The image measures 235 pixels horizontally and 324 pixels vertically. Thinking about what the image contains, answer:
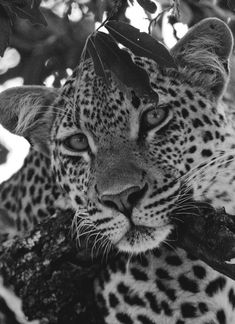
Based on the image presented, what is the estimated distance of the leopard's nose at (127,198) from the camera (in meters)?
4.92

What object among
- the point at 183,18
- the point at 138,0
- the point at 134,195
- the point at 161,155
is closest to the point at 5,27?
the point at 138,0

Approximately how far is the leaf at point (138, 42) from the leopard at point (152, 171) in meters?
1.06

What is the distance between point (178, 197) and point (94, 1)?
2.90 m

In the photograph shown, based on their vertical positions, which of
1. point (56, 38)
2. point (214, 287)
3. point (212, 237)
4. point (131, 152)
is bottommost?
point (214, 287)

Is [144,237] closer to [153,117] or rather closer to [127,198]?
[127,198]

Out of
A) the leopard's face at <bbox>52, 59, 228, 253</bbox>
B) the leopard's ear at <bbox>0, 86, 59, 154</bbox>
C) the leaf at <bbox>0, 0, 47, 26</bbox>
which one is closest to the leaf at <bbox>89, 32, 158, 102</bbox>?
the leaf at <bbox>0, 0, 47, 26</bbox>

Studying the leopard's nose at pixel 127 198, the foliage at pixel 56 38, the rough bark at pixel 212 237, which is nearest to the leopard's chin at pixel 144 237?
the leopard's nose at pixel 127 198

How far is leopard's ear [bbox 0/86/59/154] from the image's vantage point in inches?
253

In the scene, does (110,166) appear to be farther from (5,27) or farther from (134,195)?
(5,27)

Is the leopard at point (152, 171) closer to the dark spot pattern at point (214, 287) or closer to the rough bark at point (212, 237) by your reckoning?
the dark spot pattern at point (214, 287)

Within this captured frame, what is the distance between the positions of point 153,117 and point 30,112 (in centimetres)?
126

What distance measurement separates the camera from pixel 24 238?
5066 mm

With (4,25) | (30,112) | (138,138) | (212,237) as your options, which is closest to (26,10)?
(4,25)

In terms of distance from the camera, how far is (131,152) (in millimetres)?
5418
